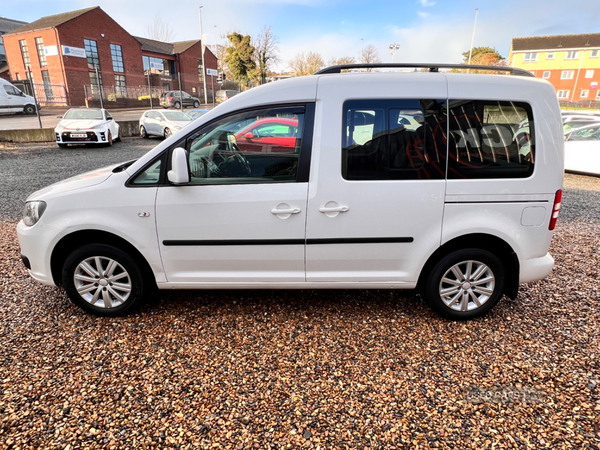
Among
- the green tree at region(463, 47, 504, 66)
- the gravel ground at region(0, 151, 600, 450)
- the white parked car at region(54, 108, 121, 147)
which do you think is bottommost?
the gravel ground at region(0, 151, 600, 450)

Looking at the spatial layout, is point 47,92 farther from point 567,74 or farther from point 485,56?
point 567,74

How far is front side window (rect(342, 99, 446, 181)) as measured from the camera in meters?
2.95

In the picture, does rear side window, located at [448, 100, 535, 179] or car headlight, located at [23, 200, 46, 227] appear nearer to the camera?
rear side window, located at [448, 100, 535, 179]

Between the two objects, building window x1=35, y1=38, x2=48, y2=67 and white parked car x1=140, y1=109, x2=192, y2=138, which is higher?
building window x1=35, y1=38, x2=48, y2=67

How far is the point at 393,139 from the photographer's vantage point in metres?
2.96

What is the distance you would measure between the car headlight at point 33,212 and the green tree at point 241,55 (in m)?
42.9

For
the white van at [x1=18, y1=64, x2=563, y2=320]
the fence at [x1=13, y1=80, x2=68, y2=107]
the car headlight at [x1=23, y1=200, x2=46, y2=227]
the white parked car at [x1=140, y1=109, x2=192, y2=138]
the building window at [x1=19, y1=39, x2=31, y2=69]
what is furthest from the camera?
the building window at [x1=19, y1=39, x2=31, y2=69]

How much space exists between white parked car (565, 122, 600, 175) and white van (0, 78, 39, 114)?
93.2 ft

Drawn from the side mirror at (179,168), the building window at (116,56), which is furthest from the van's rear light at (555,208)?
the building window at (116,56)

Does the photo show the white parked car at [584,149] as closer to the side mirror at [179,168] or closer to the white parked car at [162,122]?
the side mirror at [179,168]

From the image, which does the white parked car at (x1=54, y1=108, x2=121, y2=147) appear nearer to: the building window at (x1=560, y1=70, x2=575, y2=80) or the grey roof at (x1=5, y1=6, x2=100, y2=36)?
the grey roof at (x1=5, y1=6, x2=100, y2=36)

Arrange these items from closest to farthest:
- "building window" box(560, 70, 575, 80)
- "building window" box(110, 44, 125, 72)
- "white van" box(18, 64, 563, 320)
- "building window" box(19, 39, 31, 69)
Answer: "white van" box(18, 64, 563, 320), "building window" box(19, 39, 31, 69), "building window" box(110, 44, 125, 72), "building window" box(560, 70, 575, 80)

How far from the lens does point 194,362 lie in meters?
2.82

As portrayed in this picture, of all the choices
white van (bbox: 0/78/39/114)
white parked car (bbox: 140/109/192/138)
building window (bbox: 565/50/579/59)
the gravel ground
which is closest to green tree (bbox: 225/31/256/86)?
white van (bbox: 0/78/39/114)
